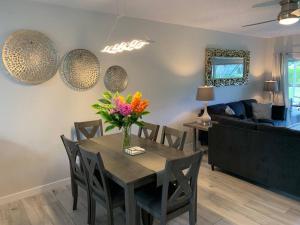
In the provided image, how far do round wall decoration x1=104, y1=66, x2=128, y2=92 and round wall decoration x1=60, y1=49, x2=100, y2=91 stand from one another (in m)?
0.20

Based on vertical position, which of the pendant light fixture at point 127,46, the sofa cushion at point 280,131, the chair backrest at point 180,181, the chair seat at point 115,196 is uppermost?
the pendant light fixture at point 127,46

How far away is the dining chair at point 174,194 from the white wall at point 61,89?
5.63 ft

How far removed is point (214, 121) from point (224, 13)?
1.71m

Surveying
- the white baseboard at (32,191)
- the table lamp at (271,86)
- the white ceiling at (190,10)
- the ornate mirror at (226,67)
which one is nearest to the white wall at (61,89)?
the white baseboard at (32,191)

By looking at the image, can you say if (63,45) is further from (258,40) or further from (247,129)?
(258,40)

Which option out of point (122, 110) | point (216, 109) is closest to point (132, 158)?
point (122, 110)

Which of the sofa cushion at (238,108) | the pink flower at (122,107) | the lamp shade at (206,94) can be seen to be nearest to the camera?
the pink flower at (122,107)

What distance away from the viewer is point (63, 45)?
316 centimetres

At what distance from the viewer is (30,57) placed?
290cm

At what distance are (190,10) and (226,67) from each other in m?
2.33

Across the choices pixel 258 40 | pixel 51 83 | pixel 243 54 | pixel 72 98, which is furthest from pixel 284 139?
pixel 258 40

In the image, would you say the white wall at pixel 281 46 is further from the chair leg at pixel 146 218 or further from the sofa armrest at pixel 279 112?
the chair leg at pixel 146 218

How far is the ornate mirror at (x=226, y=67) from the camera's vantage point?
5.03m

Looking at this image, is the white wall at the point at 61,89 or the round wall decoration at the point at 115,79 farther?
the round wall decoration at the point at 115,79
